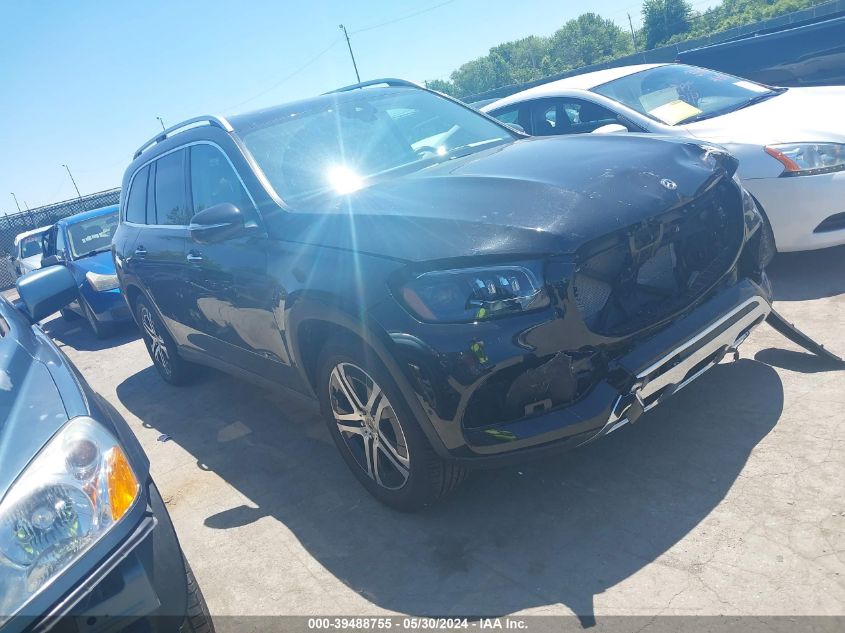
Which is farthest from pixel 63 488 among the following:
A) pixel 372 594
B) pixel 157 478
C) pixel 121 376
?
pixel 121 376

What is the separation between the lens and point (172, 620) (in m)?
2.01

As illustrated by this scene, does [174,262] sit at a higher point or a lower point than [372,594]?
higher

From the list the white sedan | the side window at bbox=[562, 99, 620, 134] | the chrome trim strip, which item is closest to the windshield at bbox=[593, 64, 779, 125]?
the white sedan

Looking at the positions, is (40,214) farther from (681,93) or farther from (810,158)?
(810,158)

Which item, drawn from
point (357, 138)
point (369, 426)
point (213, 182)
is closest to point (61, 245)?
point (213, 182)

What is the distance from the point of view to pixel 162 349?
6.00 metres

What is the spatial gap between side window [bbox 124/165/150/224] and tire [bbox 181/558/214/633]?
386 centimetres

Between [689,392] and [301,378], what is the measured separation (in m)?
1.98

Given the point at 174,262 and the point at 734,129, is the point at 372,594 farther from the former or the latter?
the point at 734,129

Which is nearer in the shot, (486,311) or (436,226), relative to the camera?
(486,311)

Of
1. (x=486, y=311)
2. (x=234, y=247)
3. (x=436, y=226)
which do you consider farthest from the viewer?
(x=234, y=247)

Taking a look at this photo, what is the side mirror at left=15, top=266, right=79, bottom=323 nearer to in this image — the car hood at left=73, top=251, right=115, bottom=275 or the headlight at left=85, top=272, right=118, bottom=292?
the headlight at left=85, top=272, right=118, bottom=292

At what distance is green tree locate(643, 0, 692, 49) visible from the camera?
9450 centimetres

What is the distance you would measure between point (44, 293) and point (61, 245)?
7.84 metres
